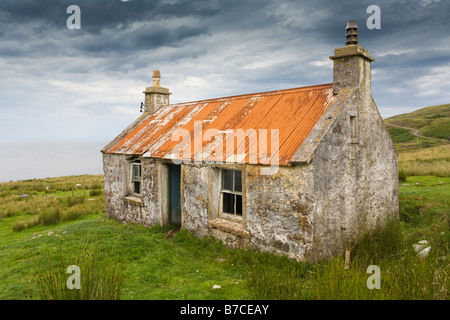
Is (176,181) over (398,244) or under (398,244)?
over

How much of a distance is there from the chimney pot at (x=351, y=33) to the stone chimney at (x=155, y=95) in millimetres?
8830

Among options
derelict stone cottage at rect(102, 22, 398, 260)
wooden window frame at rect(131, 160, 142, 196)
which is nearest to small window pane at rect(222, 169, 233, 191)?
derelict stone cottage at rect(102, 22, 398, 260)


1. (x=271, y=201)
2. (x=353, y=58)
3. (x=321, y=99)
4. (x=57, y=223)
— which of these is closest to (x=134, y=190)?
(x=57, y=223)

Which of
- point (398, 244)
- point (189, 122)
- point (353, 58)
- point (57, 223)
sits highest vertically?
point (353, 58)

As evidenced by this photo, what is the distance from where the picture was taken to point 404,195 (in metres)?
12.8

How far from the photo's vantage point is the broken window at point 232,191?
27.3 feet

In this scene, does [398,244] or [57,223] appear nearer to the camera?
[398,244]

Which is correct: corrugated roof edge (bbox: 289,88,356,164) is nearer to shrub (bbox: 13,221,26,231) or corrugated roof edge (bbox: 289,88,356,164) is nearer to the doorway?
the doorway

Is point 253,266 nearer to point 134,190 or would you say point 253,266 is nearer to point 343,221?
point 343,221

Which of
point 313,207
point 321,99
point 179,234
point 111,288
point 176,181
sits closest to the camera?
point 111,288

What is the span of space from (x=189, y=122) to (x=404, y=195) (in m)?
9.23

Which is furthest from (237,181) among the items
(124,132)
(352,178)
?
(124,132)

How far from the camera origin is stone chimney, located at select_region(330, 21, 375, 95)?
7637 millimetres

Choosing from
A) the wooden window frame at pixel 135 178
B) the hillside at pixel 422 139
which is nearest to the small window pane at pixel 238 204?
the wooden window frame at pixel 135 178
